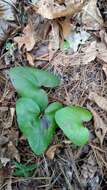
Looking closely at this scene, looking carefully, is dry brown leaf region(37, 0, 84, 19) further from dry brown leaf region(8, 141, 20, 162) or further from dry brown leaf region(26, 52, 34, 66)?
dry brown leaf region(8, 141, 20, 162)

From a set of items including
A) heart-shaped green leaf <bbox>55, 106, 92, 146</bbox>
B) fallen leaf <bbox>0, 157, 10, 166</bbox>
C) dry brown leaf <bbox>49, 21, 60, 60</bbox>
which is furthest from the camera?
dry brown leaf <bbox>49, 21, 60, 60</bbox>

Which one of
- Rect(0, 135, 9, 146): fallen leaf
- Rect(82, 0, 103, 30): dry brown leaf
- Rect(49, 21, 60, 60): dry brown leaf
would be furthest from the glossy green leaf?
Rect(82, 0, 103, 30): dry brown leaf

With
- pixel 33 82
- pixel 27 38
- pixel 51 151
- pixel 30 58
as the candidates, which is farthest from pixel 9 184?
pixel 27 38

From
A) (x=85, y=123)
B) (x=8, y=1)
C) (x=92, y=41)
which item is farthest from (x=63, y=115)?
(x=8, y=1)

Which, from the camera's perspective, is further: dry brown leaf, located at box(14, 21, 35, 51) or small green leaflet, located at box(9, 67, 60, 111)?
dry brown leaf, located at box(14, 21, 35, 51)

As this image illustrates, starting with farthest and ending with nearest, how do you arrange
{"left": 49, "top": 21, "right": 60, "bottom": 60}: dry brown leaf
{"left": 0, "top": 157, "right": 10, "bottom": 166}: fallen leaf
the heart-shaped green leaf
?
{"left": 49, "top": 21, "right": 60, "bottom": 60}: dry brown leaf, {"left": 0, "top": 157, "right": 10, "bottom": 166}: fallen leaf, the heart-shaped green leaf

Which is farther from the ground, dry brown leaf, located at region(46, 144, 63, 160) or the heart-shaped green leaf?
the heart-shaped green leaf

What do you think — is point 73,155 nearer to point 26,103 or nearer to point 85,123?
point 85,123

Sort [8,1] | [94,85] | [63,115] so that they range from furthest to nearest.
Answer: [8,1]
[94,85]
[63,115]
